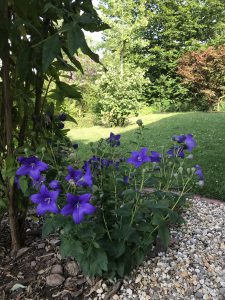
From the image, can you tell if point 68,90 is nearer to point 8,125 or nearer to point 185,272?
point 8,125

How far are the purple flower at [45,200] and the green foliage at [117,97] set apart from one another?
27.7 ft

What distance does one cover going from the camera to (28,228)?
7.38 ft

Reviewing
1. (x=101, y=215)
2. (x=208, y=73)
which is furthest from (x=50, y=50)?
(x=208, y=73)

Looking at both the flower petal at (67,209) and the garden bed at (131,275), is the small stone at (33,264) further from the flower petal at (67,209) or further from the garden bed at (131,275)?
the flower petal at (67,209)

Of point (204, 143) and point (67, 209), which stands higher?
point (67, 209)

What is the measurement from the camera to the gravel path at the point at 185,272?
1.66 metres

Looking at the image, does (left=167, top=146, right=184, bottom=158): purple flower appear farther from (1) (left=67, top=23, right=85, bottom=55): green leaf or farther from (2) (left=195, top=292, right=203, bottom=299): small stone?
(1) (left=67, top=23, right=85, bottom=55): green leaf

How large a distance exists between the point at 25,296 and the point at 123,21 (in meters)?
11.9

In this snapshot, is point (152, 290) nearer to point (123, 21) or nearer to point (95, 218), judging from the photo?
point (95, 218)

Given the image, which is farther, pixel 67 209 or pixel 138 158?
pixel 138 158

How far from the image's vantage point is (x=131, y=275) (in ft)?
5.74

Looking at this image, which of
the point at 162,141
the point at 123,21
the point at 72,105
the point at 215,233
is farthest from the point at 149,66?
the point at 215,233

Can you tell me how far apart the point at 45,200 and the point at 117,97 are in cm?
907

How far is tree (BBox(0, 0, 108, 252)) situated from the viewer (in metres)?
1.16
